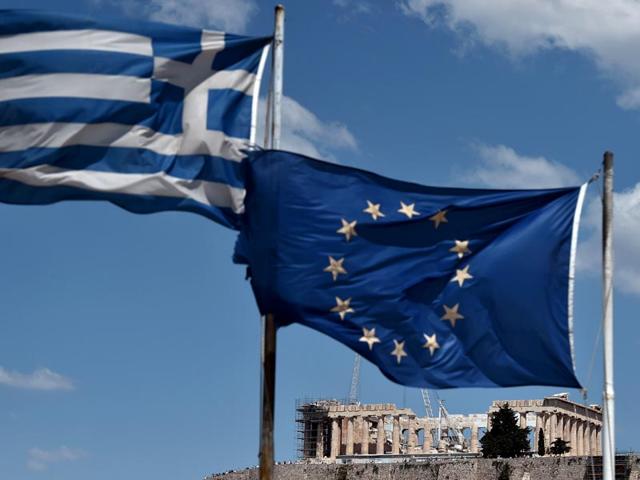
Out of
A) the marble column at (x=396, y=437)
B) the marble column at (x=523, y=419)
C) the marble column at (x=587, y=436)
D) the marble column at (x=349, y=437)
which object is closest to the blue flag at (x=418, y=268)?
the marble column at (x=523, y=419)

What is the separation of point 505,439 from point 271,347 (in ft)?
230

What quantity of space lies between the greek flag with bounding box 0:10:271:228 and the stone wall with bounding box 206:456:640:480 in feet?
150

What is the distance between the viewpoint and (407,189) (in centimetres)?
1495

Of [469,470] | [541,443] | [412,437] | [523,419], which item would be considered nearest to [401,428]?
[412,437]

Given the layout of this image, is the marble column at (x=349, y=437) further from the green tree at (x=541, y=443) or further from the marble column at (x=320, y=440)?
the green tree at (x=541, y=443)

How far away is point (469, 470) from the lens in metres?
71.8

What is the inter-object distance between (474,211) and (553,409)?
83893 mm

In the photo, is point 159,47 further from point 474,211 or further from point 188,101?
point 474,211

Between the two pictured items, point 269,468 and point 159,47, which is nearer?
point 269,468

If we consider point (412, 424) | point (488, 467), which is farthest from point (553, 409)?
point (488, 467)

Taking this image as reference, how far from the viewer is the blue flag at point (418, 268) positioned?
1438cm

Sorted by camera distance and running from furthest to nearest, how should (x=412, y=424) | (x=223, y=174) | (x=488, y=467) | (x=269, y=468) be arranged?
(x=412, y=424) → (x=488, y=467) → (x=223, y=174) → (x=269, y=468)

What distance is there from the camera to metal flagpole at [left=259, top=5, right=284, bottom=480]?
13.7 metres

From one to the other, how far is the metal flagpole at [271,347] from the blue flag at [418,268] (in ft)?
0.77
